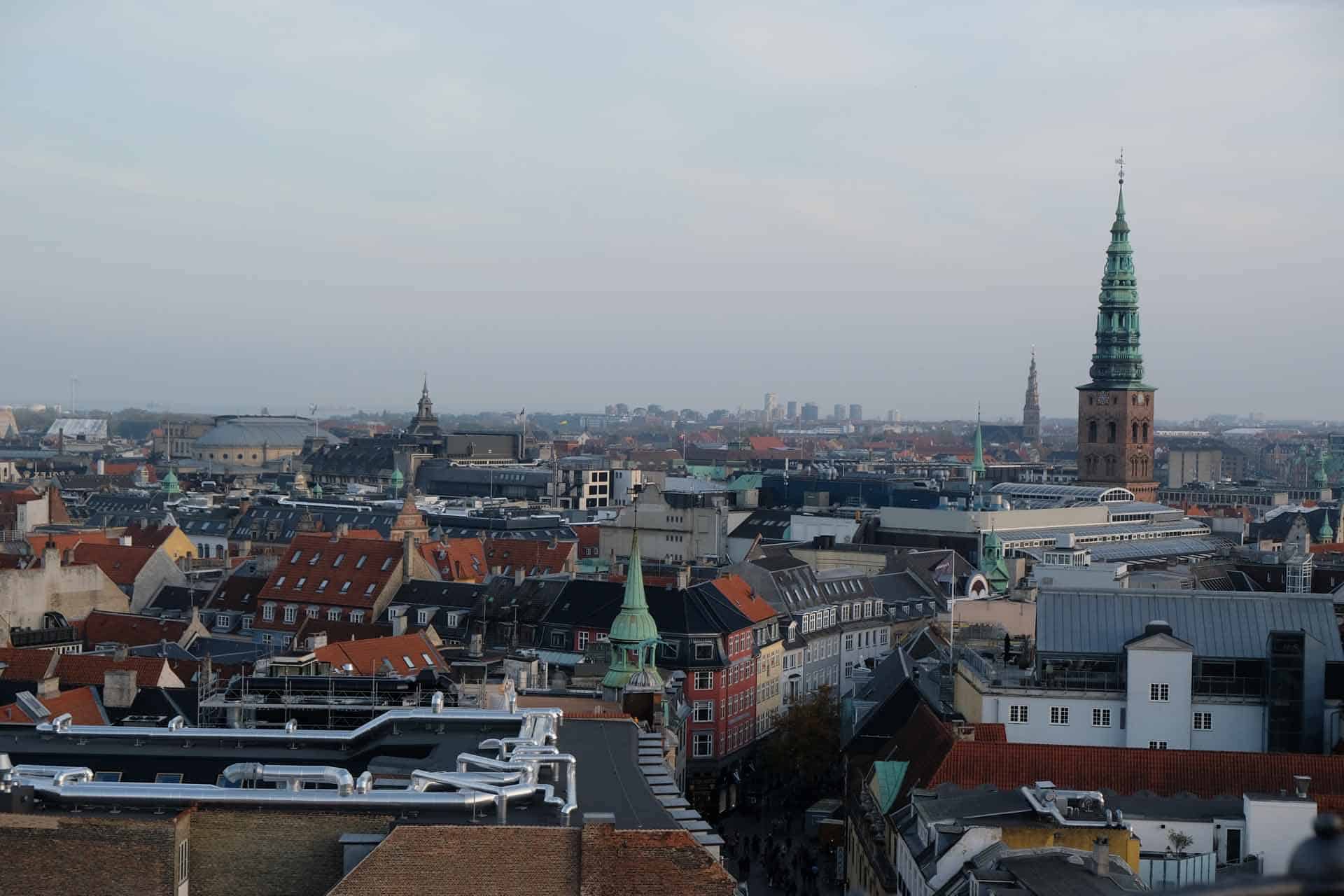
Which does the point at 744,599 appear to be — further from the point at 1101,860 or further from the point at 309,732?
the point at 1101,860

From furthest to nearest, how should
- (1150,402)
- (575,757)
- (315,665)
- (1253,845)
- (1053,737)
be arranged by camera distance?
1. (1150,402)
2. (315,665)
3. (1053,737)
4. (1253,845)
5. (575,757)

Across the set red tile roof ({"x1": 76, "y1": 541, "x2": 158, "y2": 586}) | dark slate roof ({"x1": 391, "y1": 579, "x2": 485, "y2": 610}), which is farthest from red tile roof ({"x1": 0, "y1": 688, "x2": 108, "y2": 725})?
red tile roof ({"x1": 76, "y1": 541, "x2": 158, "y2": 586})

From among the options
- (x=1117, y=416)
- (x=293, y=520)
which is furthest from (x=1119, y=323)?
(x=293, y=520)

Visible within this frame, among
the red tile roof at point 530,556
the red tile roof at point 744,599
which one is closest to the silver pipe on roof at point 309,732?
the red tile roof at point 744,599

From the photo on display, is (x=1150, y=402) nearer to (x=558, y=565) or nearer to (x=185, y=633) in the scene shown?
(x=558, y=565)

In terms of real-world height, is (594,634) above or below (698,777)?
above

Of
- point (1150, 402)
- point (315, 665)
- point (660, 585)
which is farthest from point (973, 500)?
point (315, 665)
